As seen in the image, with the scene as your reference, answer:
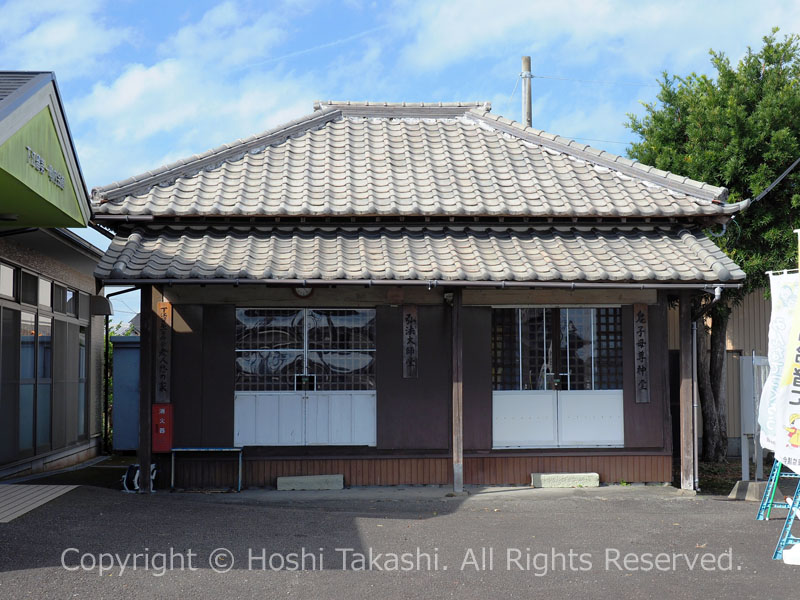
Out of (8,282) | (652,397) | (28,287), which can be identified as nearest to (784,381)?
(652,397)

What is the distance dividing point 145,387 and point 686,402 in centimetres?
715

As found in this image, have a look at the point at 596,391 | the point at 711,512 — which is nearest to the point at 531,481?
the point at 596,391

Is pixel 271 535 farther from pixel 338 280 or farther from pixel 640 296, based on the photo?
pixel 640 296

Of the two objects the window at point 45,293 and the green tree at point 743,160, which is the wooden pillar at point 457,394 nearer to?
the green tree at point 743,160

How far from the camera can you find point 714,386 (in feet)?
49.1

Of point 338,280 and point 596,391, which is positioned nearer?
point 338,280

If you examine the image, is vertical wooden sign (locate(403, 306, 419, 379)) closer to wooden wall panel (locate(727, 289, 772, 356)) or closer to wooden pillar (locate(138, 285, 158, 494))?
wooden pillar (locate(138, 285, 158, 494))

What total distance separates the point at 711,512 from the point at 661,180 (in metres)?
4.97

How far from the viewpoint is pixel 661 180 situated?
39.2ft

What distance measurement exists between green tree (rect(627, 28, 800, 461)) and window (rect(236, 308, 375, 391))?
598cm

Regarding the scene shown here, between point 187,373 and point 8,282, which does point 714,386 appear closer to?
point 187,373

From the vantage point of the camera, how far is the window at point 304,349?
36.3ft

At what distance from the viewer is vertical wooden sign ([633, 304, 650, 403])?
11.2 metres

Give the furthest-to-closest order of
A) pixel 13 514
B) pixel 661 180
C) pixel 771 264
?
pixel 771 264
pixel 661 180
pixel 13 514
